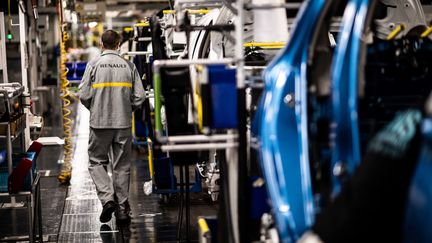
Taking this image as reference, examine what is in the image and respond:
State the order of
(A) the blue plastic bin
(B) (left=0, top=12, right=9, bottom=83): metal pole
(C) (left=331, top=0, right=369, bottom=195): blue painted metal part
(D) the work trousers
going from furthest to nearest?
(B) (left=0, top=12, right=9, bottom=83): metal pole → (D) the work trousers → (A) the blue plastic bin → (C) (left=331, top=0, right=369, bottom=195): blue painted metal part

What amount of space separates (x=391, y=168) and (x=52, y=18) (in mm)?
16624

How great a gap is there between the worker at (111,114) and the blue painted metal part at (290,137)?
4.03 meters

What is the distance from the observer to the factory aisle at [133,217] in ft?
23.6

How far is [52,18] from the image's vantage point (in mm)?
18312

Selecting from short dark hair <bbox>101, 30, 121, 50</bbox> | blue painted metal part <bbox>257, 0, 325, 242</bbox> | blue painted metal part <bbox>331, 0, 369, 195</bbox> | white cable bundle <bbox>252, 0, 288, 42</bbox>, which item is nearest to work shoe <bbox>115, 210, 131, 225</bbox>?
short dark hair <bbox>101, 30, 121, 50</bbox>

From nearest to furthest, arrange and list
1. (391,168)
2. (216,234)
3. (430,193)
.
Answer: (430,193) < (391,168) < (216,234)

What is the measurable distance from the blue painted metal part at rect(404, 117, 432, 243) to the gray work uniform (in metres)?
5.35

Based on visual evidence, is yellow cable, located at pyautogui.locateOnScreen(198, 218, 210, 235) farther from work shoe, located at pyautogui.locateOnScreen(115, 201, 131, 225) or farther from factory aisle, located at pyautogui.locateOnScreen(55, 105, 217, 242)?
work shoe, located at pyautogui.locateOnScreen(115, 201, 131, 225)

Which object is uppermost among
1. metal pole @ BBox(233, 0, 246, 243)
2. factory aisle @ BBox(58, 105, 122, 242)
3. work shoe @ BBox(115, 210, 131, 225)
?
metal pole @ BBox(233, 0, 246, 243)

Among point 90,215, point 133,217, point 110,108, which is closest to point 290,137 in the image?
point 110,108

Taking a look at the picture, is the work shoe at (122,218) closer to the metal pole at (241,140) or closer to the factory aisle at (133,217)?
the factory aisle at (133,217)

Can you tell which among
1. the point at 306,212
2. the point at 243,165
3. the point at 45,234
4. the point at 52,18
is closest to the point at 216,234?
the point at 243,165

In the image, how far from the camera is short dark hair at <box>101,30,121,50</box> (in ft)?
25.1

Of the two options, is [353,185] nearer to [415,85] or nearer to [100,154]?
[415,85]
